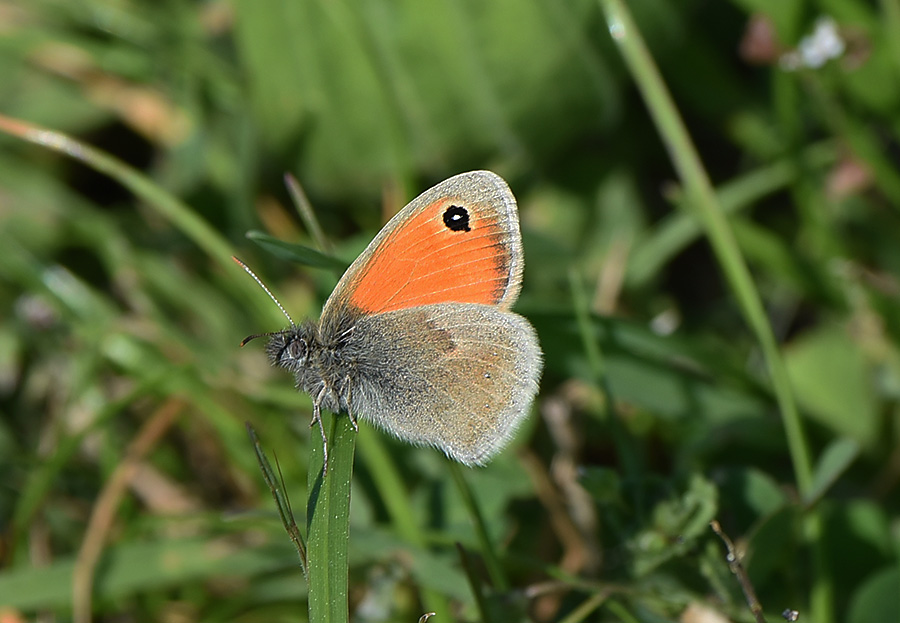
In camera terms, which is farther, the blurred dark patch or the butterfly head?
the blurred dark patch

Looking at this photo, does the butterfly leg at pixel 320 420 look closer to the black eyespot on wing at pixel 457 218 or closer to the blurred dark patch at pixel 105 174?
the black eyespot on wing at pixel 457 218

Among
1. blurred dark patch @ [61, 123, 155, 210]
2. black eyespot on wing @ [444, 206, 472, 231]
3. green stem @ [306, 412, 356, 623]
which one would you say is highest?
blurred dark patch @ [61, 123, 155, 210]


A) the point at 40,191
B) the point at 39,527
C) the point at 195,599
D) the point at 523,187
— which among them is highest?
the point at 40,191

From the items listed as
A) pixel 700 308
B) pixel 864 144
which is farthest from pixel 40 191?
pixel 864 144

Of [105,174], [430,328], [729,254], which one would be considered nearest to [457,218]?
[430,328]

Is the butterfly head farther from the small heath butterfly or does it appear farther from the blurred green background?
the blurred green background

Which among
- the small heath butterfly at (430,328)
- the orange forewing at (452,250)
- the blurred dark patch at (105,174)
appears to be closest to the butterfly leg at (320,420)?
the small heath butterfly at (430,328)

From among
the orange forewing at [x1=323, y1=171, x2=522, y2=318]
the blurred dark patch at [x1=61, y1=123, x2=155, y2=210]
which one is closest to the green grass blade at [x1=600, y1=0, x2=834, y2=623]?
the orange forewing at [x1=323, y1=171, x2=522, y2=318]

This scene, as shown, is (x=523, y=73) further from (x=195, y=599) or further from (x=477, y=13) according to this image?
(x=195, y=599)
